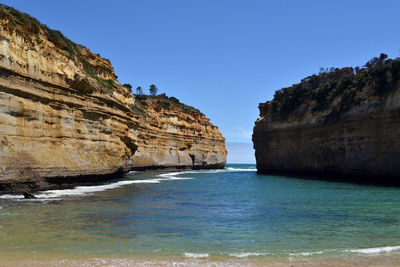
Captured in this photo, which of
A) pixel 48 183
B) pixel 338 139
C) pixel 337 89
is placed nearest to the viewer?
pixel 48 183

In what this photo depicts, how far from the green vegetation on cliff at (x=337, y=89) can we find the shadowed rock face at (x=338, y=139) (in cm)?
20


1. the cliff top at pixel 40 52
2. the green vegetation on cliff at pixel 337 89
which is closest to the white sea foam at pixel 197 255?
the cliff top at pixel 40 52

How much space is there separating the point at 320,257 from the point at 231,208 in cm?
653

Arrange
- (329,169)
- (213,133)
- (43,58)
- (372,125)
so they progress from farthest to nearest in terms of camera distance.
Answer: (213,133) → (329,169) → (372,125) → (43,58)

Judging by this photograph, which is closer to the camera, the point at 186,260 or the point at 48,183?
the point at 186,260

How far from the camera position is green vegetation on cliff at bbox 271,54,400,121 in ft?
81.2

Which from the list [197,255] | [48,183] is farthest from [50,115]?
[197,255]

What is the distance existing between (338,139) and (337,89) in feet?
18.9

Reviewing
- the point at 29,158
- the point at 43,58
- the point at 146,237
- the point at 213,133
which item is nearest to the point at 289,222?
the point at 146,237

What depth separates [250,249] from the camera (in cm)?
709

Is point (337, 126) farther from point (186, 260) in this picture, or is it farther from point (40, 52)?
point (186, 260)

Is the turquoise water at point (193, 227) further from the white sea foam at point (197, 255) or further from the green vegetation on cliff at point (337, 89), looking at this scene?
the green vegetation on cliff at point (337, 89)

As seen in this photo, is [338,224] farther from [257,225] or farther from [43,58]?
[43,58]

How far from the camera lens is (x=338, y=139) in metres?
28.8
